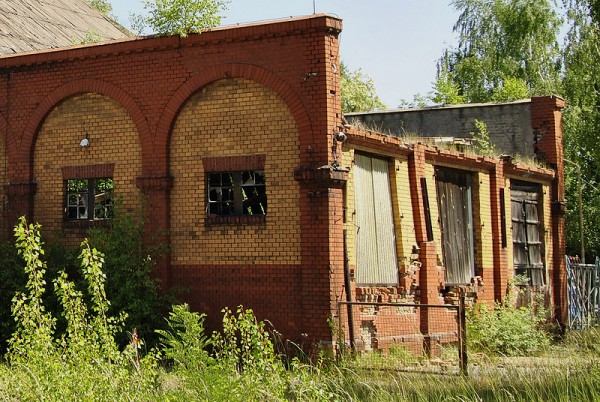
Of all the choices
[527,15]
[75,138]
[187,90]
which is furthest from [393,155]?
[527,15]

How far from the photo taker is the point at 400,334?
55.6 ft

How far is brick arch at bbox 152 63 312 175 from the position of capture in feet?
51.9

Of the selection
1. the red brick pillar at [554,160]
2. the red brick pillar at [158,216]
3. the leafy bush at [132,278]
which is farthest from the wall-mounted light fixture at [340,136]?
the red brick pillar at [554,160]

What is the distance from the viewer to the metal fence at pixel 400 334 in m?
14.6

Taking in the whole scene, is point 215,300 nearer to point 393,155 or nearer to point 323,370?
point 323,370

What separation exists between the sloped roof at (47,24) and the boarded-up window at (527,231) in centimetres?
1180

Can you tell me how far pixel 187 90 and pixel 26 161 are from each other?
12.7ft

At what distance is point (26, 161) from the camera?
18.1m

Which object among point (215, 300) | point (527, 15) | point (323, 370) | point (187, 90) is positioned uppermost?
point (527, 15)

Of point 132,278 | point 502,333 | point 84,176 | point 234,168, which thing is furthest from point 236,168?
point 502,333

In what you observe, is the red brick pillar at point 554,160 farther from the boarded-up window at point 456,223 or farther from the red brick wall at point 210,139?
the red brick wall at point 210,139

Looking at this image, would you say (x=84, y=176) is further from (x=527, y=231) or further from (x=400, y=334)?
(x=527, y=231)

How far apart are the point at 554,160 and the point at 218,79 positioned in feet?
37.0

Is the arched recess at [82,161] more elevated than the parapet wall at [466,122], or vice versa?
the parapet wall at [466,122]
